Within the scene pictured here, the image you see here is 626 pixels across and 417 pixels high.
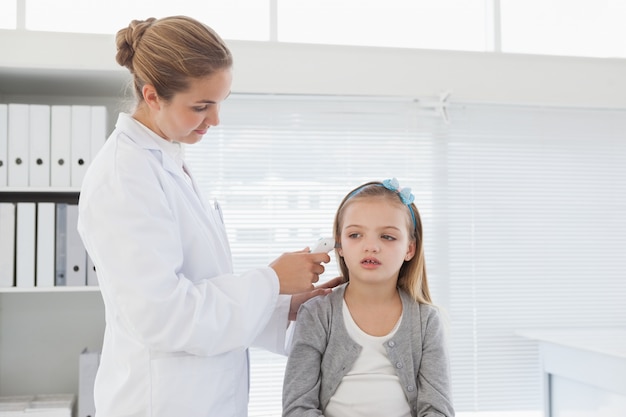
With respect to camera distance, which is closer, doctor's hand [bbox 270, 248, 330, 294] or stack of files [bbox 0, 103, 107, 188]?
doctor's hand [bbox 270, 248, 330, 294]

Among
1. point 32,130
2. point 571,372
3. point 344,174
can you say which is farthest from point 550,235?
point 32,130

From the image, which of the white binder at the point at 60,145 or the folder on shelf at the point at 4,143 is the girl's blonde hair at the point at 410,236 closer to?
the white binder at the point at 60,145

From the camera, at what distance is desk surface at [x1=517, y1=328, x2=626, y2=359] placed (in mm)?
2537

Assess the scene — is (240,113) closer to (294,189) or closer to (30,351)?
(294,189)

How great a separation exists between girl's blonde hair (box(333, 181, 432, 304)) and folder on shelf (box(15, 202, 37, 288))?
4.16ft

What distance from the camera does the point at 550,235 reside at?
3.20 meters

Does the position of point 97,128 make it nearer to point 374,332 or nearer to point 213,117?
point 213,117

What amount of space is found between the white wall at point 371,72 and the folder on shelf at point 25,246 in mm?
527

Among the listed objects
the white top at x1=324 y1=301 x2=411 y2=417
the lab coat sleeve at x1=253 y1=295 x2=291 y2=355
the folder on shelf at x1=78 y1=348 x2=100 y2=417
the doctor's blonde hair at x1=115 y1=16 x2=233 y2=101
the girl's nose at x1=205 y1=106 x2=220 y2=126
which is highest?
the doctor's blonde hair at x1=115 y1=16 x2=233 y2=101

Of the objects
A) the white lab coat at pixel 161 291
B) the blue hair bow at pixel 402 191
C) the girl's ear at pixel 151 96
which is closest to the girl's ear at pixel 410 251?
the blue hair bow at pixel 402 191

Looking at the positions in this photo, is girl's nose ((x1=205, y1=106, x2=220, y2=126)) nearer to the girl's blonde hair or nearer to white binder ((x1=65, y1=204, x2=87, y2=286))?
the girl's blonde hair

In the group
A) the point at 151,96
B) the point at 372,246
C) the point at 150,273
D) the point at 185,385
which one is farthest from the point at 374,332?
the point at 151,96

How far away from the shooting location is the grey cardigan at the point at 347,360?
153cm

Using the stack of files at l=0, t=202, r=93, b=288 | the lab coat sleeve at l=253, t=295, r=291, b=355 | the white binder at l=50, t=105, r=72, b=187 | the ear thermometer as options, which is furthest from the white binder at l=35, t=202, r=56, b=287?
the ear thermometer
